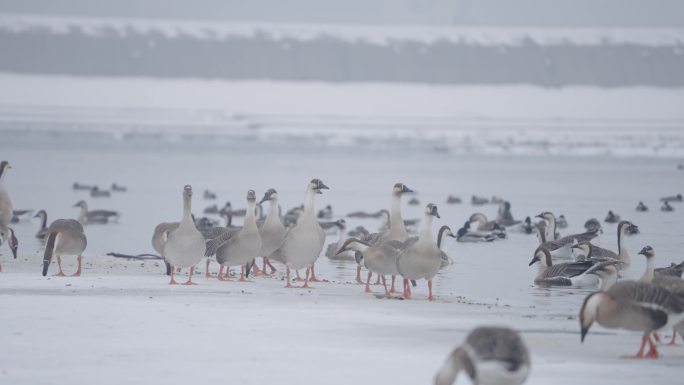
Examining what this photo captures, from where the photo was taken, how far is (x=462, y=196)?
25141mm

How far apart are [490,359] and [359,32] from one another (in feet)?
299

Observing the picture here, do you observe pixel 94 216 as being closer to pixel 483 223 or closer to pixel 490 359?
pixel 483 223

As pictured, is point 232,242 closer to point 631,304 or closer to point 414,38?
point 631,304

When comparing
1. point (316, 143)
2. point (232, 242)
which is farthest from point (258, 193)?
point (316, 143)

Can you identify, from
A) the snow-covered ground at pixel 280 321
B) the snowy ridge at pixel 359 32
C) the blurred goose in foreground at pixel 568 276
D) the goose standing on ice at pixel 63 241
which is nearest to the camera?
the snow-covered ground at pixel 280 321

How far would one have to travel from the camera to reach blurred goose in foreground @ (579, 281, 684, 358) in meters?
7.37

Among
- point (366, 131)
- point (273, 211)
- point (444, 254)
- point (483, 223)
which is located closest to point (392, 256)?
point (273, 211)

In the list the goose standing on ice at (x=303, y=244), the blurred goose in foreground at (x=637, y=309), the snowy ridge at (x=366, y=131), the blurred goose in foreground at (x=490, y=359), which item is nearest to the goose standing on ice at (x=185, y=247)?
the goose standing on ice at (x=303, y=244)

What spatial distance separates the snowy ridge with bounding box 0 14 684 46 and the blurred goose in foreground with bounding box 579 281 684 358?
3294 inches

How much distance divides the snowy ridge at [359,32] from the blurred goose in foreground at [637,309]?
83.7 meters

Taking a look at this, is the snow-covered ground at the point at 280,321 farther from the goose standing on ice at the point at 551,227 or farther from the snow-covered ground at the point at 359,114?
the snow-covered ground at the point at 359,114

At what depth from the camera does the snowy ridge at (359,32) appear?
91438 mm

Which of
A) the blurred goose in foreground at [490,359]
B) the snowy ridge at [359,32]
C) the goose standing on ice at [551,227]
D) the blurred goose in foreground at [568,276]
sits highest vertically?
the snowy ridge at [359,32]

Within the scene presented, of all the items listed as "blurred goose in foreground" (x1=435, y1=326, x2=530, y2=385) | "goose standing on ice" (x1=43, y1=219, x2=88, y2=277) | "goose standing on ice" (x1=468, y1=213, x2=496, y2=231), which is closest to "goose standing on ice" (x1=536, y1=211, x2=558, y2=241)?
"goose standing on ice" (x1=468, y1=213, x2=496, y2=231)
